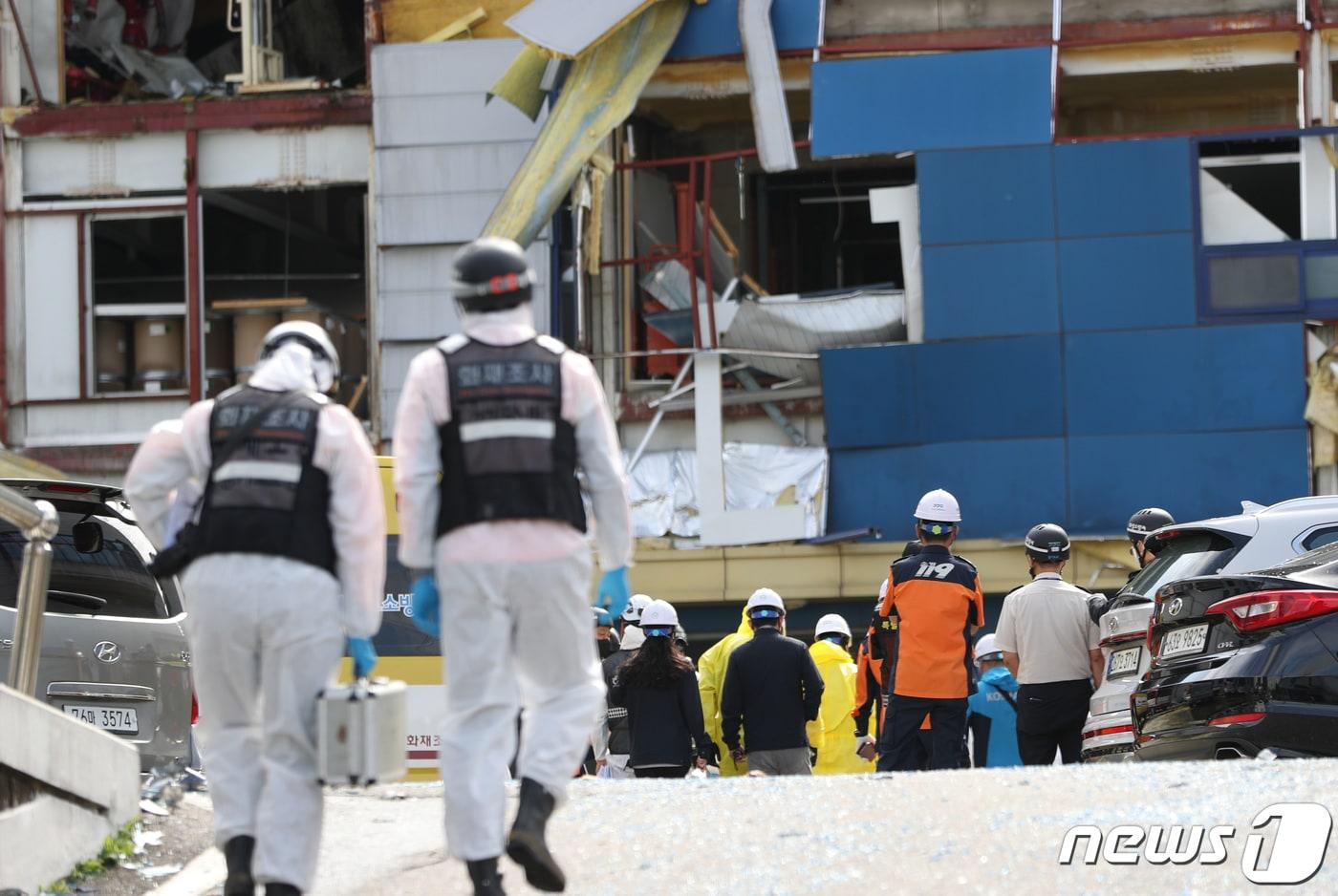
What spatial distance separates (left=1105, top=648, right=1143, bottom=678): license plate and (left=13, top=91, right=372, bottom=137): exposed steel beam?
14330 mm

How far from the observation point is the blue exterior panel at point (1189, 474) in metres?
21.0

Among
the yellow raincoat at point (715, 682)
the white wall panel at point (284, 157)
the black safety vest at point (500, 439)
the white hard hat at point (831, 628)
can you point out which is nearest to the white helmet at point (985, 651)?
the white hard hat at point (831, 628)

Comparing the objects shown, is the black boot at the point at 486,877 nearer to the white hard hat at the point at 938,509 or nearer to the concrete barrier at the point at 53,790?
the concrete barrier at the point at 53,790

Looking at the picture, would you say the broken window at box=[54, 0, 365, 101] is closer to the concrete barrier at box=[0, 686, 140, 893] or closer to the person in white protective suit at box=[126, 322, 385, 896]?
the concrete barrier at box=[0, 686, 140, 893]

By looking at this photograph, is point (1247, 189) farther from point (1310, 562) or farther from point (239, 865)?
point (239, 865)

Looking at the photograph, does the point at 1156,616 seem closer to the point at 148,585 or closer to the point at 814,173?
the point at 148,585

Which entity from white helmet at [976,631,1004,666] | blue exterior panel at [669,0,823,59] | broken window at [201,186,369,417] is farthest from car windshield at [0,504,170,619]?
broken window at [201,186,369,417]

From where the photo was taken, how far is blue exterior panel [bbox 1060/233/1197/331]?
21047 mm

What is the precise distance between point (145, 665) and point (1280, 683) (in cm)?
550

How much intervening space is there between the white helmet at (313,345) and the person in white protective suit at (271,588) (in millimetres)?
134

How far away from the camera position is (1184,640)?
32.0ft

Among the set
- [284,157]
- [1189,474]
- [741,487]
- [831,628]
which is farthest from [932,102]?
[831,628]

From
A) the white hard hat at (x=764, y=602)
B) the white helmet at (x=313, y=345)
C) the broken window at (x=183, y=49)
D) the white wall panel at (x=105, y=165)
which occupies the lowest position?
the white hard hat at (x=764, y=602)

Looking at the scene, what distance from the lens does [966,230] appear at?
844 inches
